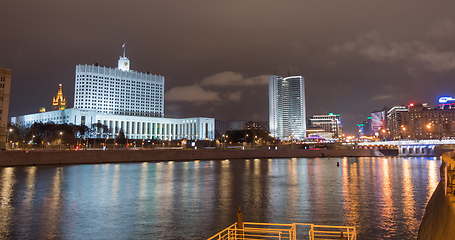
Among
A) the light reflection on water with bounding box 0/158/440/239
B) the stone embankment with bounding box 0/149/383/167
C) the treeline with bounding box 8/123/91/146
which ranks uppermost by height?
the treeline with bounding box 8/123/91/146

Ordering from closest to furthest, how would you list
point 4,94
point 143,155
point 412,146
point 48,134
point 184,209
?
point 184,209 → point 4,94 → point 143,155 → point 48,134 → point 412,146

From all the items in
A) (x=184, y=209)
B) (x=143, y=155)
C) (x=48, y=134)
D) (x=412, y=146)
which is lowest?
(x=184, y=209)

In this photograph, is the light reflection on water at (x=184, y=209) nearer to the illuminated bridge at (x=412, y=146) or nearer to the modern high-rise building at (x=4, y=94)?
the modern high-rise building at (x=4, y=94)

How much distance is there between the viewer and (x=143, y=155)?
10494 centimetres

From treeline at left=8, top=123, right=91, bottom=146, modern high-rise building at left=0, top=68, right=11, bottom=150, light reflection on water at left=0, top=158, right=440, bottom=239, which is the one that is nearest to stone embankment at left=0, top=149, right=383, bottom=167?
modern high-rise building at left=0, top=68, right=11, bottom=150

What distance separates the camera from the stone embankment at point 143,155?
3068 inches

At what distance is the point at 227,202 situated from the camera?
29453mm

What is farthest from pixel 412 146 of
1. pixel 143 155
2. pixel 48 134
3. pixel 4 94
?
pixel 4 94

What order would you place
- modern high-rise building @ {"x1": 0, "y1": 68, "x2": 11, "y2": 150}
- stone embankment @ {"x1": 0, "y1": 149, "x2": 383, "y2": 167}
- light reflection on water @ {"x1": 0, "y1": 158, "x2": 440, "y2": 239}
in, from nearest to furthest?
light reflection on water @ {"x1": 0, "y1": 158, "x2": 440, "y2": 239} → stone embankment @ {"x1": 0, "y1": 149, "x2": 383, "y2": 167} → modern high-rise building @ {"x1": 0, "y1": 68, "x2": 11, "y2": 150}

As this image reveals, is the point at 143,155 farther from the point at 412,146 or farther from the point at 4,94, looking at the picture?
the point at 412,146

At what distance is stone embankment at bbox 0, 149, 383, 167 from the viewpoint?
256ft

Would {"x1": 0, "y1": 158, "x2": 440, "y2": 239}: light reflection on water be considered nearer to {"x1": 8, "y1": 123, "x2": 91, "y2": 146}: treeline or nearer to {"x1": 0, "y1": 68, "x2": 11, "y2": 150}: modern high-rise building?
{"x1": 0, "y1": 68, "x2": 11, "y2": 150}: modern high-rise building

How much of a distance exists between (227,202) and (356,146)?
529 ft

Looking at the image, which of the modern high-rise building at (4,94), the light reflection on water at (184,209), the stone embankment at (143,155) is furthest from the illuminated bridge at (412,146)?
the modern high-rise building at (4,94)
